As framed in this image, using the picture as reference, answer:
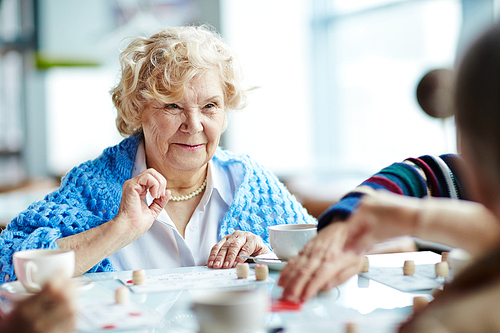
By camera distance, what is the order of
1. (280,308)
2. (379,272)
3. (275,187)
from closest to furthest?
(280,308), (379,272), (275,187)

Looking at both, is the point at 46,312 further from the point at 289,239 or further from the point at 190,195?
the point at 190,195

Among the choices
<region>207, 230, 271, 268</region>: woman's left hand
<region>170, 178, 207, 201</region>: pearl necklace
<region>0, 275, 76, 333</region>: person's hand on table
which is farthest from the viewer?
<region>170, 178, 207, 201</region>: pearl necklace

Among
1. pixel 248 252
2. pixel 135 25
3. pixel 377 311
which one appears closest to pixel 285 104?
pixel 135 25

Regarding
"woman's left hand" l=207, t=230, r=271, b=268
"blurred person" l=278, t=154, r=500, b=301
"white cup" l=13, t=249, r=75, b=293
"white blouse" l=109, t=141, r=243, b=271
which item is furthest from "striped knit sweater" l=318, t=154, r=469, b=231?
"white blouse" l=109, t=141, r=243, b=271

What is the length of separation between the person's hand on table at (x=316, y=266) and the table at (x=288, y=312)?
5 cm

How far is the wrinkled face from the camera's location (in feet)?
5.00

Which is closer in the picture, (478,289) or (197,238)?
(478,289)

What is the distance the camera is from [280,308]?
699 mm

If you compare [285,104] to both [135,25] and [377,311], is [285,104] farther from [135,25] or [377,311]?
[377,311]

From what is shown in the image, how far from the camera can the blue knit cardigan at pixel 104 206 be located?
3.94 ft

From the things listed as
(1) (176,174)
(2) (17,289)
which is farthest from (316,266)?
(1) (176,174)

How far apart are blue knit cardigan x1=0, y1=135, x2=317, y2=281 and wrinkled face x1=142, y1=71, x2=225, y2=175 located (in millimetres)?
123

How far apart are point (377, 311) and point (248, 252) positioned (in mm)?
518

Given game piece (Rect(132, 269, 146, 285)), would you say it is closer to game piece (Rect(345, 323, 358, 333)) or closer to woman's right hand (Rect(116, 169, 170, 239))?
woman's right hand (Rect(116, 169, 170, 239))
